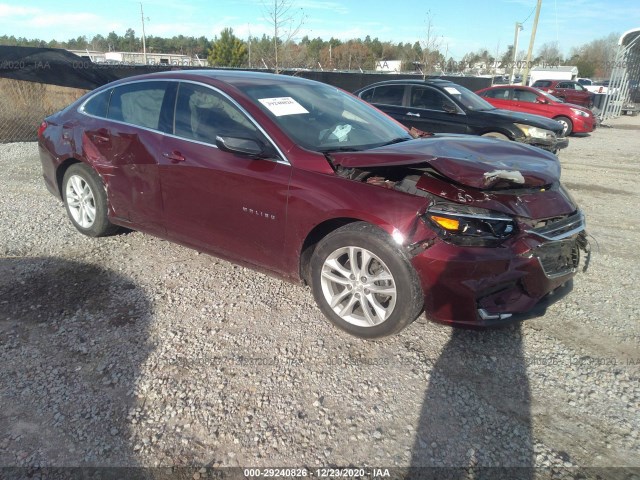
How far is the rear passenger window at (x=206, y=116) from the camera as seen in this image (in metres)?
3.56

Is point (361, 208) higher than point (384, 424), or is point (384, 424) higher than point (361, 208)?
point (361, 208)

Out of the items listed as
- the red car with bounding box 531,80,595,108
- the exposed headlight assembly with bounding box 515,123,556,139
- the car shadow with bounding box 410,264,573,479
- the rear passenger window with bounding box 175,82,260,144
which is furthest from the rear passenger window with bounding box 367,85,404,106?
the red car with bounding box 531,80,595,108

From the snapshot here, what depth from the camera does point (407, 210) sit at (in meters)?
2.87

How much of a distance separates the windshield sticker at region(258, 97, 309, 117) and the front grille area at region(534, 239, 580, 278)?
2016 millimetres

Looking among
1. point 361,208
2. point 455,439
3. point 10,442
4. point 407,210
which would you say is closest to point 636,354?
point 455,439

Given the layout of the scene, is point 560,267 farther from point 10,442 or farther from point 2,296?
point 2,296

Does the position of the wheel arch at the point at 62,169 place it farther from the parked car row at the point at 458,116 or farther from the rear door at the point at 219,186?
the parked car row at the point at 458,116

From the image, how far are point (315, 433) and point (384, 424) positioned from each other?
365 mm

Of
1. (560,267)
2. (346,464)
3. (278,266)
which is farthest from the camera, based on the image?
(278,266)

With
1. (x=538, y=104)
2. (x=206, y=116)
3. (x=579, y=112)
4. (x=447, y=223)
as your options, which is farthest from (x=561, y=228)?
(x=579, y=112)

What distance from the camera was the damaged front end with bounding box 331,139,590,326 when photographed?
2.80m

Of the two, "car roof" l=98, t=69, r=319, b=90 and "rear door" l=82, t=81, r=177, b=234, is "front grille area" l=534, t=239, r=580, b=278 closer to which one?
"car roof" l=98, t=69, r=319, b=90

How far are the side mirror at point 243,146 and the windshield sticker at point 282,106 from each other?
35 centimetres

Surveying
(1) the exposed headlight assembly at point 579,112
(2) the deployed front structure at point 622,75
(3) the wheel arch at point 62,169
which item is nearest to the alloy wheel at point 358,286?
(3) the wheel arch at point 62,169
